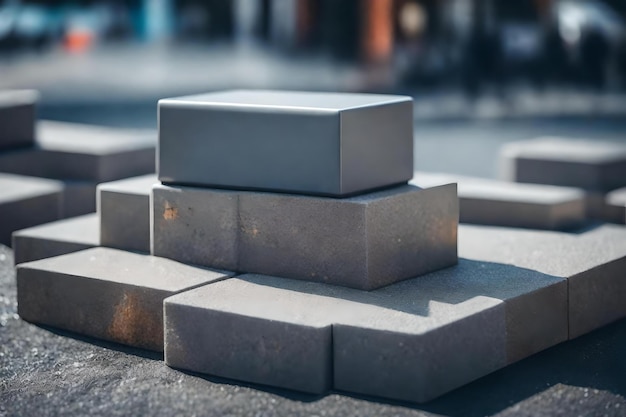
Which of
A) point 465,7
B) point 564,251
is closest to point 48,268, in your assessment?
point 564,251

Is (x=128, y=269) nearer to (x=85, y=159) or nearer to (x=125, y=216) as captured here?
(x=125, y=216)

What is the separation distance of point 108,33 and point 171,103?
877 inches

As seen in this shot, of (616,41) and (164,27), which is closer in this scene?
(616,41)

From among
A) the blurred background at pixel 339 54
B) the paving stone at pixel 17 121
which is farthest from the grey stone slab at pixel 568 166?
the blurred background at pixel 339 54

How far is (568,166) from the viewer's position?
28.1 feet

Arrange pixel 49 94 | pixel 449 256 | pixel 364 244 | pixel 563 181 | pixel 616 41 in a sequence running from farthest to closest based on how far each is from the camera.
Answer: pixel 49 94 → pixel 616 41 → pixel 563 181 → pixel 449 256 → pixel 364 244

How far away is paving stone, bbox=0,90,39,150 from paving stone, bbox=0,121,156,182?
11cm

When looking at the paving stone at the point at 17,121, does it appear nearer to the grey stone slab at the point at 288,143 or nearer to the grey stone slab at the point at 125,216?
the grey stone slab at the point at 125,216

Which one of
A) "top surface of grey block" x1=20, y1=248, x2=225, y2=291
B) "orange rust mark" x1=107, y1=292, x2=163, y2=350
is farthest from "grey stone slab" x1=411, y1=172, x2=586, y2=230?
"orange rust mark" x1=107, y1=292, x2=163, y2=350

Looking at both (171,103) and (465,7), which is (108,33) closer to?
(465,7)

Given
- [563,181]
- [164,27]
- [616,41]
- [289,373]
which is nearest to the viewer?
[289,373]

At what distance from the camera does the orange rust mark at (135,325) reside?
5531mm

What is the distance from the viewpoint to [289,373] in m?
4.91

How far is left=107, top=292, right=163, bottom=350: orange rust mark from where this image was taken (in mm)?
5531
